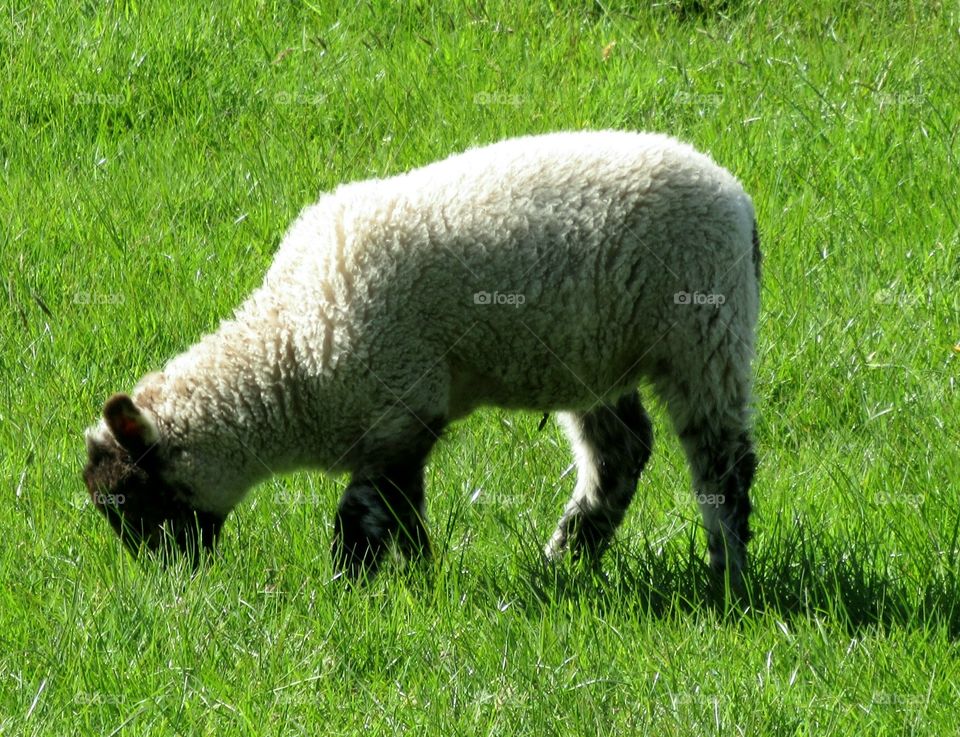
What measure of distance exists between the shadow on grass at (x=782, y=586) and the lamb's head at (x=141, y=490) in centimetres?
116

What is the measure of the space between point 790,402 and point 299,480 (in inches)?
76.3

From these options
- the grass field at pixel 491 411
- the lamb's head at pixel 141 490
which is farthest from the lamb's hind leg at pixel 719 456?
the lamb's head at pixel 141 490

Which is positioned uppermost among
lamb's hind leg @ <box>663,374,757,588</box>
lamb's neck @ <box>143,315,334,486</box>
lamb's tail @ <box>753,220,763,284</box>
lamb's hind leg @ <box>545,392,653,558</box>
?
lamb's tail @ <box>753,220,763,284</box>

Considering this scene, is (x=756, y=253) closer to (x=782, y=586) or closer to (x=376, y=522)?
(x=782, y=586)

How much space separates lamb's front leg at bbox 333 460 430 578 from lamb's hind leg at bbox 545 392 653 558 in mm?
638

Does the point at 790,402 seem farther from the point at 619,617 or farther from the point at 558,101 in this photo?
the point at 558,101

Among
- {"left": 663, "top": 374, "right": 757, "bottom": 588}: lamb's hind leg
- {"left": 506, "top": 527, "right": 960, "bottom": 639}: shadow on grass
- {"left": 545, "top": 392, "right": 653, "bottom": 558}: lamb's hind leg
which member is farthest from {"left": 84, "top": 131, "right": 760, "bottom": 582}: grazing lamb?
{"left": 545, "top": 392, "right": 653, "bottom": 558}: lamb's hind leg

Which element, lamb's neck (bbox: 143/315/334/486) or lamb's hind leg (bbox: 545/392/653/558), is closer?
lamb's neck (bbox: 143/315/334/486)

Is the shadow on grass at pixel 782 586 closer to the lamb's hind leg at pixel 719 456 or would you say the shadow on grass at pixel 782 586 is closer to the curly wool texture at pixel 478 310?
the lamb's hind leg at pixel 719 456

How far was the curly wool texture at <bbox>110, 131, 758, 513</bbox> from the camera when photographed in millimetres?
4996

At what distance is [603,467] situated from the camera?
18.6 feet

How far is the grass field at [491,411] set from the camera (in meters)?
4.17

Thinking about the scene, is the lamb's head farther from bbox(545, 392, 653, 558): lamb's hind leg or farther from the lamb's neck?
bbox(545, 392, 653, 558): lamb's hind leg

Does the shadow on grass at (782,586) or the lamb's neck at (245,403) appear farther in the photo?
the lamb's neck at (245,403)
